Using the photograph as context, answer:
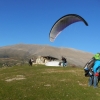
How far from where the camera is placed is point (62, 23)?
33062 millimetres

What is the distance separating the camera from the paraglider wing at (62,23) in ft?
100

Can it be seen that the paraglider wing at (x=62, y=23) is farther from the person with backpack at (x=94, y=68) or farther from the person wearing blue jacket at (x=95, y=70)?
the person wearing blue jacket at (x=95, y=70)

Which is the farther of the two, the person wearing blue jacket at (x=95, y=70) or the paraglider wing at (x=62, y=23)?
the paraglider wing at (x=62, y=23)

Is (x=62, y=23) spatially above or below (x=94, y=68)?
above

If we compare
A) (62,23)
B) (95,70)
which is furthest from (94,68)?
(62,23)

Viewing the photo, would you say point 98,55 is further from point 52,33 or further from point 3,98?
point 52,33

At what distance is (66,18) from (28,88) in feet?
44.1

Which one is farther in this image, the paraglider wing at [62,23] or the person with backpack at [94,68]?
the paraglider wing at [62,23]

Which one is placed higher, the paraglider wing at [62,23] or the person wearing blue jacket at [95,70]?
the paraglider wing at [62,23]

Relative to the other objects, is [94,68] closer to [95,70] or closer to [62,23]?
[95,70]

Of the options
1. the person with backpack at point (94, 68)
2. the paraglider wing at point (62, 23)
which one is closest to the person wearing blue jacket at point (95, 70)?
the person with backpack at point (94, 68)

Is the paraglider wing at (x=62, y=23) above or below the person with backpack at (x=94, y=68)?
above

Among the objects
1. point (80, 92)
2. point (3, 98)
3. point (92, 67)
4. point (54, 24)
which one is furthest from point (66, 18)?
point (3, 98)

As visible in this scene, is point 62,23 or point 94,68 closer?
point 94,68
